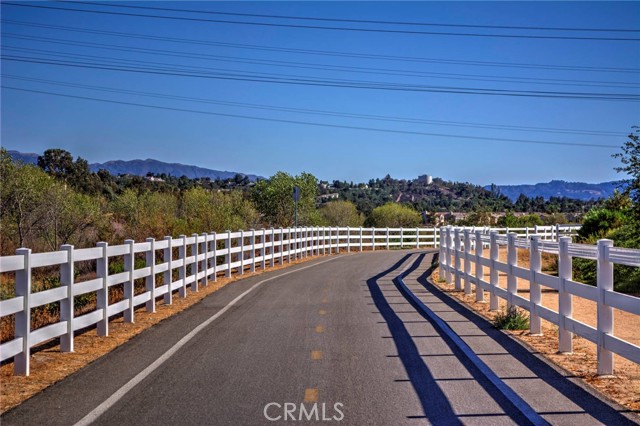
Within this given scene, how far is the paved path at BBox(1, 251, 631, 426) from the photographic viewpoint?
6941 mm

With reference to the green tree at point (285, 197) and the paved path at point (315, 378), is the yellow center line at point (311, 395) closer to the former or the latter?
the paved path at point (315, 378)

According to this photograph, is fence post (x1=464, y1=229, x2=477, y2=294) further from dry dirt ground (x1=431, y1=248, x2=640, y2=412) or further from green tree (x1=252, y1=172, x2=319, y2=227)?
green tree (x1=252, y1=172, x2=319, y2=227)

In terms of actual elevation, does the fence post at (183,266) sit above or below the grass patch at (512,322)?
above

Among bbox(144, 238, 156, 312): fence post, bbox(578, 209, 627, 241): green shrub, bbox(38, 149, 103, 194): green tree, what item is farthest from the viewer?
bbox(38, 149, 103, 194): green tree

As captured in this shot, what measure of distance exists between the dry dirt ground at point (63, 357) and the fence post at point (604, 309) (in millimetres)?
6656

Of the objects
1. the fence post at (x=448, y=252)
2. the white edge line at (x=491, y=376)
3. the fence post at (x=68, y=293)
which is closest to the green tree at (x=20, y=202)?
the fence post at (x=448, y=252)

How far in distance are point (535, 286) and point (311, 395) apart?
5.49m

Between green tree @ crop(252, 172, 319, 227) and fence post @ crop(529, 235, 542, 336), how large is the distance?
162ft

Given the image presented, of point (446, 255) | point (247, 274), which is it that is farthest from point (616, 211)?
point (247, 274)

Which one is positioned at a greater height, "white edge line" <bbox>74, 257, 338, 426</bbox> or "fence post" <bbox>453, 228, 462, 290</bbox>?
"fence post" <bbox>453, 228, 462, 290</bbox>

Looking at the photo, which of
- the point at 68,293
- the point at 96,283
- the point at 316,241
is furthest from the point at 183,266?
the point at 316,241

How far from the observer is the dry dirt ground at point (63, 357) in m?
8.09

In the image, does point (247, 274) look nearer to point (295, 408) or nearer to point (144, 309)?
point (144, 309)

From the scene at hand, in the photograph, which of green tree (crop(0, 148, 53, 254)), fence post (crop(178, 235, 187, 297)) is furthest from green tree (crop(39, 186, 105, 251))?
fence post (crop(178, 235, 187, 297))
